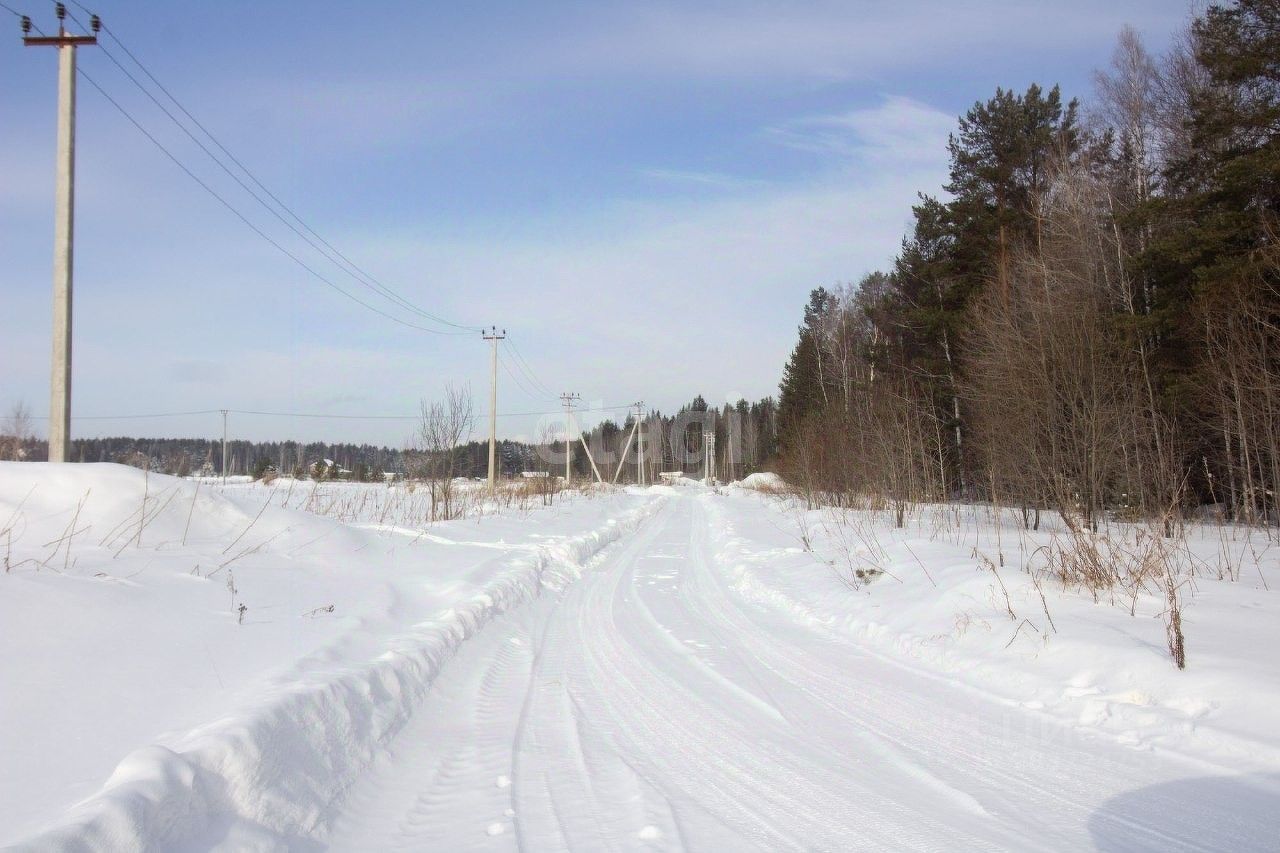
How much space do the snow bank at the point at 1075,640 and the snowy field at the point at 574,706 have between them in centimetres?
4

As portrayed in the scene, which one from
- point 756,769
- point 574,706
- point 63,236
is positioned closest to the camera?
point 756,769

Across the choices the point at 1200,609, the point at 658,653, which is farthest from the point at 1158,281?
the point at 658,653

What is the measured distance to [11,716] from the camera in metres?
3.41

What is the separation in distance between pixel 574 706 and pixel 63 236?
929 cm

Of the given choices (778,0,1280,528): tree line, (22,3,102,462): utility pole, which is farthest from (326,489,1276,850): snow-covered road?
(778,0,1280,528): tree line

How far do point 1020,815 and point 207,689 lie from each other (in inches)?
178

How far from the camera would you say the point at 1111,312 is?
69.2 feet

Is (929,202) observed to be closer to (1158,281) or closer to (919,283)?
(919,283)

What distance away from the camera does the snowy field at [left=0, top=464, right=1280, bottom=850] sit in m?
3.22

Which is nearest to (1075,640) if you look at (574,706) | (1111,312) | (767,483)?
(574,706)

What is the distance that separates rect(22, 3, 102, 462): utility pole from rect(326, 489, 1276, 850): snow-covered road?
6.60 meters

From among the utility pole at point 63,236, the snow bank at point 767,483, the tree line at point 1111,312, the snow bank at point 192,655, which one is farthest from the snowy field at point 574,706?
the snow bank at point 767,483

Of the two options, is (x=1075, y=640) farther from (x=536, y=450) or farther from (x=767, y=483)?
(x=536, y=450)

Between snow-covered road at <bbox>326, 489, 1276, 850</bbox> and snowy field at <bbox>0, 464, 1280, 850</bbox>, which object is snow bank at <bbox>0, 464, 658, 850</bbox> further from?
snow-covered road at <bbox>326, 489, 1276, 850</bbox>
